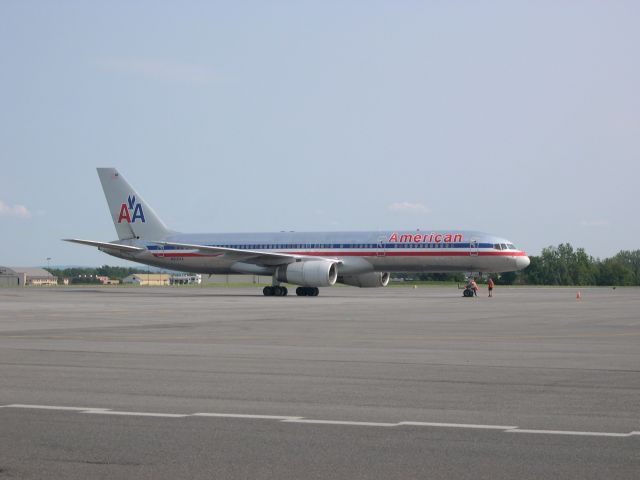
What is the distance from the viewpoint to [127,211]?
66.2 m

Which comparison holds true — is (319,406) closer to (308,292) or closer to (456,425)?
(456,425)

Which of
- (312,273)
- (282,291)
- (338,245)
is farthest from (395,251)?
(282,291)

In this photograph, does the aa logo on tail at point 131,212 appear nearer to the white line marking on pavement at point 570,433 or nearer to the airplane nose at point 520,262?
the airplane nose at point 520,262

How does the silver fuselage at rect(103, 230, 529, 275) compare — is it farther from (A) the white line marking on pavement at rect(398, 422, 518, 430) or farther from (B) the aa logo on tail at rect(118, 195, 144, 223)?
(A) the white line marking on pavement at rect(398, 422, 518, 430)

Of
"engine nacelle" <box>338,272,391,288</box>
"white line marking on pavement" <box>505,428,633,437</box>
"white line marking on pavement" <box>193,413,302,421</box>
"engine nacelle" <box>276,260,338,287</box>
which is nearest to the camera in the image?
"white line marking on pavement" <box>505,428,633,437</box>

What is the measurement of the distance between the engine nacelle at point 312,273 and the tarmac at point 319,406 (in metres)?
32.7

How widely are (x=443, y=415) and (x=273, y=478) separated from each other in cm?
329

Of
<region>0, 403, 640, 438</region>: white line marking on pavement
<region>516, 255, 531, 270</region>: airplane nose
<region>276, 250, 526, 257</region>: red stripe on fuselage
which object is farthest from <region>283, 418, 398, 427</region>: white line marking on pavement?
<region>516, 255, 531, 270</region>: airplane nose

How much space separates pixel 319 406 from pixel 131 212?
57.1 meters

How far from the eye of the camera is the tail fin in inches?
2594

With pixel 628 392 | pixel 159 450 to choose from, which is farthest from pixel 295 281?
pixel 159 450

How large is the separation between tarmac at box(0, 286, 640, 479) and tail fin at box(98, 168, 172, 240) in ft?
146

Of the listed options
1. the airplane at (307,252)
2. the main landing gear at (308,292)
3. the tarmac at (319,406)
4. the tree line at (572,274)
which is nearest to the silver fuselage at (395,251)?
the airplane at (307,252)

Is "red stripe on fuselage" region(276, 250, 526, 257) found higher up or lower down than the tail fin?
lower down
